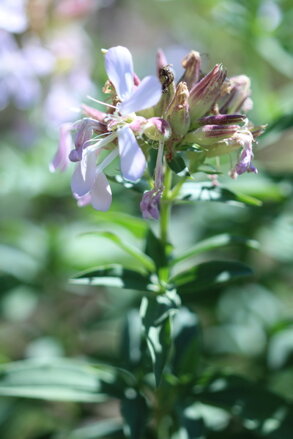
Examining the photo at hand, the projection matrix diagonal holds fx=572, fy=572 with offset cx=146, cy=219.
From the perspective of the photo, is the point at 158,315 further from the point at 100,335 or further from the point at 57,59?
the point at 57,59

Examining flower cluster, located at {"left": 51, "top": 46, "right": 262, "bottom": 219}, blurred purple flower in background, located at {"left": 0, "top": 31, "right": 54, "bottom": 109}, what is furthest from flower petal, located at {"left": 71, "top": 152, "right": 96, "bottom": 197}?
blurred purple flower in background, located at {"left": 0, "top": 31, "right": 54, "bottom": 109}

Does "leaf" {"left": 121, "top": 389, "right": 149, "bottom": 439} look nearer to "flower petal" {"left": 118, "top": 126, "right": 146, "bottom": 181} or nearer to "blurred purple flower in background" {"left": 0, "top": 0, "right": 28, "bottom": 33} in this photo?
"flower petal" {"left": 118, "top": 126, "right": 146, "bottom": 181}

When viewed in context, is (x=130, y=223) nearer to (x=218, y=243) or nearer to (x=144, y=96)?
(x=218, y=243)

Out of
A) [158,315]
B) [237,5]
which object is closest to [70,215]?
[237,5]

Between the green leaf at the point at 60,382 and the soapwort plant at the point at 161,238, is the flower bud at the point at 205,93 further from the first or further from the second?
the green leaf at the point at 60,382

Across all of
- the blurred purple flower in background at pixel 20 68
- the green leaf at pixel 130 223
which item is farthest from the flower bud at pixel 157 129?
the blurred purple flower in background at pixel 20 68
